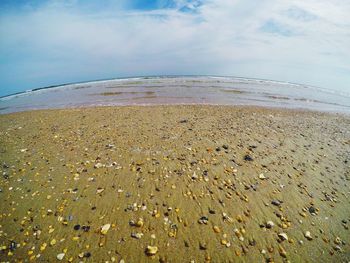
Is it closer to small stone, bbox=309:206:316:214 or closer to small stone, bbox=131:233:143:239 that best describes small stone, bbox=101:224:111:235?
small stone, bbox=131:233:143:239

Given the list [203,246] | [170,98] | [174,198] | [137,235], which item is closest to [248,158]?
[174,198]

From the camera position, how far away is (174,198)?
530 centimetres

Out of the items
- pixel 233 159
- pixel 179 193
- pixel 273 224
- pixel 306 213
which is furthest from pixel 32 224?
pixel 306 213

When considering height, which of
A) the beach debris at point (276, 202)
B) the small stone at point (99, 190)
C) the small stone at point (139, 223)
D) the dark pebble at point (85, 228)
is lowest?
the beach debris at point (276, 202)

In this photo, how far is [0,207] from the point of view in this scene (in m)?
5.01

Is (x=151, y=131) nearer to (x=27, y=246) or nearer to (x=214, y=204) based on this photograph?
(x=214, y=204)

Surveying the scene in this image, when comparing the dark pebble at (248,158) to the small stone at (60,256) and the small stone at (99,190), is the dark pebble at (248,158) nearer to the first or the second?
the small stone at (99,190)

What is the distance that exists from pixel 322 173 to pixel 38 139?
12312 mm

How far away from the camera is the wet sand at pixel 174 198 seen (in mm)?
3986

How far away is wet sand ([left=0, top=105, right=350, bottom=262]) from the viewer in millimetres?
3986

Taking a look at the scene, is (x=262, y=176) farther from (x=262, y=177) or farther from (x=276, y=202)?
(x=276, y=202)

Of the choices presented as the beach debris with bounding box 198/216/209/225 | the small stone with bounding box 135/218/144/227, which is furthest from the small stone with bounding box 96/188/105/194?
the beach debris with bounding box 198/216/209/225

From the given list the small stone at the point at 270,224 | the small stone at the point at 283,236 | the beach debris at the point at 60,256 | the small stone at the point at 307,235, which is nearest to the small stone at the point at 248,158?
the small stone at the point at 270,224

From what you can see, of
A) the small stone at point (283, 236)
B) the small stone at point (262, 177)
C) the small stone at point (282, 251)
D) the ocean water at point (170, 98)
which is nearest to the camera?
the small stone at point (282, 251)
